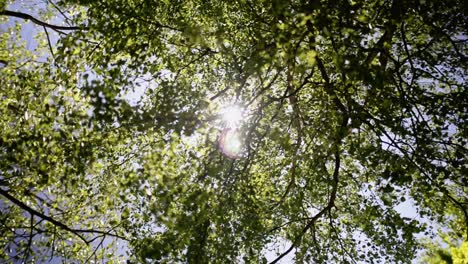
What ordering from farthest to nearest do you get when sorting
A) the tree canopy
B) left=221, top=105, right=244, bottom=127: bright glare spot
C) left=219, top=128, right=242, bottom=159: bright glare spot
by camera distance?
left=219, top=128, right=242, bottom=159: bright glare spot → left=221, top=105, right=244, bottom=127: bright glare spot → the tree canopy

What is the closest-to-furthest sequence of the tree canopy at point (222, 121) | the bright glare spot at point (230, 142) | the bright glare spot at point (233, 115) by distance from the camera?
the tree canopy at point (222, 121) → the bright glare spot at point (233, 115) → the bright glare spot at point (230, 142)

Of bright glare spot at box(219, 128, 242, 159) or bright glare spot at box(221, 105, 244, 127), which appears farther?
bright glare spot at box(219, 128, 242, 159)

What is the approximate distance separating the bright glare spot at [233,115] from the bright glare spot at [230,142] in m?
0.18

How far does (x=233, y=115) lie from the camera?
8172mm

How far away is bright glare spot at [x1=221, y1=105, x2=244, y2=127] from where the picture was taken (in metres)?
7.86

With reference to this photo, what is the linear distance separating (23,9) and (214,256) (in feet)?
36.1

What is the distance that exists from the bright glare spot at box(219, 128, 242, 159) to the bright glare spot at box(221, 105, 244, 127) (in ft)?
0.59

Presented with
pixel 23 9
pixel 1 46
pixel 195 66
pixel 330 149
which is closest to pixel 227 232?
pixel 330 149

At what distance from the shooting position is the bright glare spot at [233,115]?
25.8 feet

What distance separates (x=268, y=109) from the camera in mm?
12133

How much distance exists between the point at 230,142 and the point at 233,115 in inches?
24.8

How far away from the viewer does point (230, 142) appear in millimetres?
8234

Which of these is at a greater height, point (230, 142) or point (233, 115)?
point (233, 115)

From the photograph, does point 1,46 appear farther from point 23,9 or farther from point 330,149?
point 330,149
